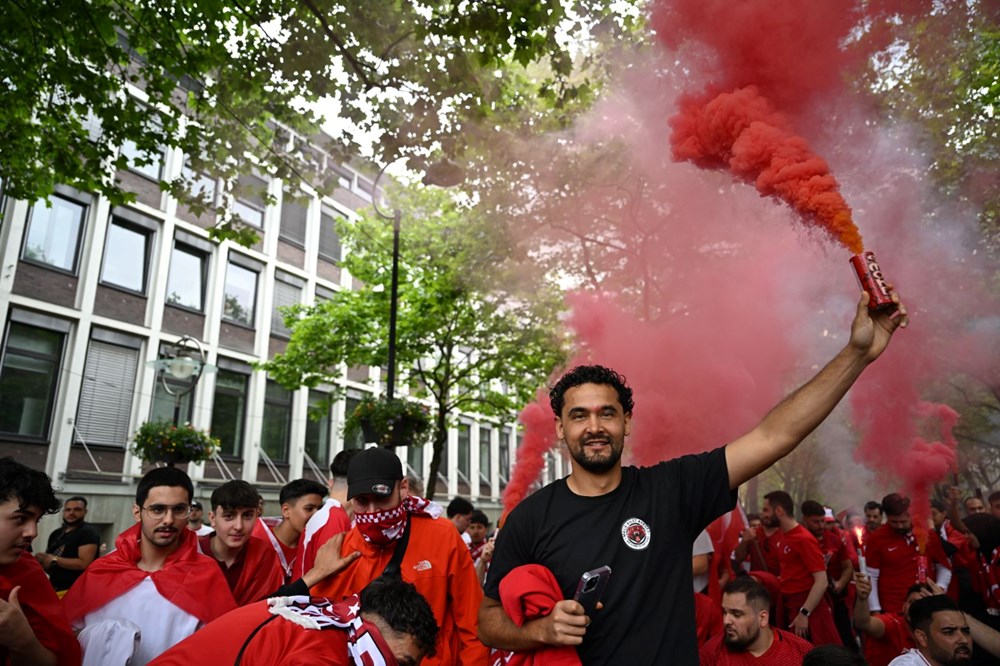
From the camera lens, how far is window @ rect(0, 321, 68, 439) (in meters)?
14.6

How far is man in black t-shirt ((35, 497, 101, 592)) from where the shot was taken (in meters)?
6.64

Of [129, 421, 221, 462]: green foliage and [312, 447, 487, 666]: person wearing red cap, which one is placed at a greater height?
[129, 421, 221, 462]: green foliage

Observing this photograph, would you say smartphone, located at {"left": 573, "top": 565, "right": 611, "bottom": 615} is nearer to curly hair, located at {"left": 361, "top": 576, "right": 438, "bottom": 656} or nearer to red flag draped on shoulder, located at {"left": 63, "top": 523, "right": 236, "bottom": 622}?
curly hair, located at {"left": 361, "top": 576, "right": 438, "bottom": 656}

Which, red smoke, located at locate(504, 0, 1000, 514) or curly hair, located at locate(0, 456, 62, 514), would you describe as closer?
curly hair, located at locate(0, 456, 62, 514)

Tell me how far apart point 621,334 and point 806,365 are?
3.19 m

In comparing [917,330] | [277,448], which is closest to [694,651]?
[917,330]

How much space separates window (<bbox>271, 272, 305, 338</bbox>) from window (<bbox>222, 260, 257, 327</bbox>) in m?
0.75

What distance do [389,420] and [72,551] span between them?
18.4 feet

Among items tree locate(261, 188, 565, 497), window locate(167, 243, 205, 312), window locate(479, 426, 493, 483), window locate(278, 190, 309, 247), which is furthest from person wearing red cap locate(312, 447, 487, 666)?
window locate(479, 426, 493, 483)

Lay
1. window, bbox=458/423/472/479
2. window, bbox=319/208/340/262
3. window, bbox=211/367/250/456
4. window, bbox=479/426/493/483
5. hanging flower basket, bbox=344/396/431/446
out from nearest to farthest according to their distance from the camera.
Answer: hanging flower basket, bbox=344/396/431/446 < window, bbox=211/367/250/456 < window, bbox=319/208/340/262 < window, bbox=458/423/472/479 < window, bbox=479/426/493/483

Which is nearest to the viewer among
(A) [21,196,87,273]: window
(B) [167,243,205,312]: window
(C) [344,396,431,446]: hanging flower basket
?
(C) [344,396,431,446]: hanging flower basket

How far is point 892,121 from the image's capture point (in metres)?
7.46

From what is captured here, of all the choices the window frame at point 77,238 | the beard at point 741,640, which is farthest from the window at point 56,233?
the beard at point 741,640

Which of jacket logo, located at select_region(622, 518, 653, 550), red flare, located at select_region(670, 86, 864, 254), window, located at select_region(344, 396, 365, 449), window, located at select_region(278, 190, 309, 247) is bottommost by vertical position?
jacket logo, located at select_region(622, 518, 653, 550)
